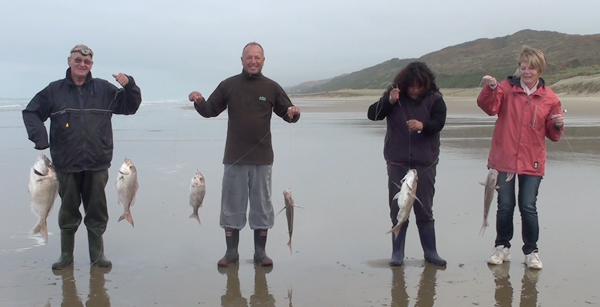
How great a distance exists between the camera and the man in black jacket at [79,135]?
5.43 m

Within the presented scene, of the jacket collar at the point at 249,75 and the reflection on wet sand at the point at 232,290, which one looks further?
the jacket collar at the point at 249,75

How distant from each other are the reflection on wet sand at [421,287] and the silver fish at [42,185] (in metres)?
3.47

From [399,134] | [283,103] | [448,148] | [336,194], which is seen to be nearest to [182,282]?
[283,103]

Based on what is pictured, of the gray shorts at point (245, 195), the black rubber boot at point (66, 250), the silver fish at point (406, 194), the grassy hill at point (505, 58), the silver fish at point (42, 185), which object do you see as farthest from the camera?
the grassy hill at point (505, 58)

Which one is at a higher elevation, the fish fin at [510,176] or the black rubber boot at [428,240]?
the fish fin at [510,176]

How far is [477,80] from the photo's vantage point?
244 feet

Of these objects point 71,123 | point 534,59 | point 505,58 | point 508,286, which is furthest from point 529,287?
point 505,58

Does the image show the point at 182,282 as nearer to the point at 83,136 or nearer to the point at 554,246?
the point at 83,136

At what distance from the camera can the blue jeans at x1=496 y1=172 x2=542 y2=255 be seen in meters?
5.67

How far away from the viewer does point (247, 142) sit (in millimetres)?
5699

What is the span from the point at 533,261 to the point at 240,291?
119 inches

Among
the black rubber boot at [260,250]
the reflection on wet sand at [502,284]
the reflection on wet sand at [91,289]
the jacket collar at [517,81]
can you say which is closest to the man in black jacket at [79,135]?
the reflection on wet sand at [91,289]

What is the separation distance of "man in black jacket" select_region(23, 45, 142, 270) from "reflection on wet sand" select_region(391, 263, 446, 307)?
2969 mm

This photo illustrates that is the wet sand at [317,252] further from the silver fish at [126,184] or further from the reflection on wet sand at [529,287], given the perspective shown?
the silver fish at [126,184]
